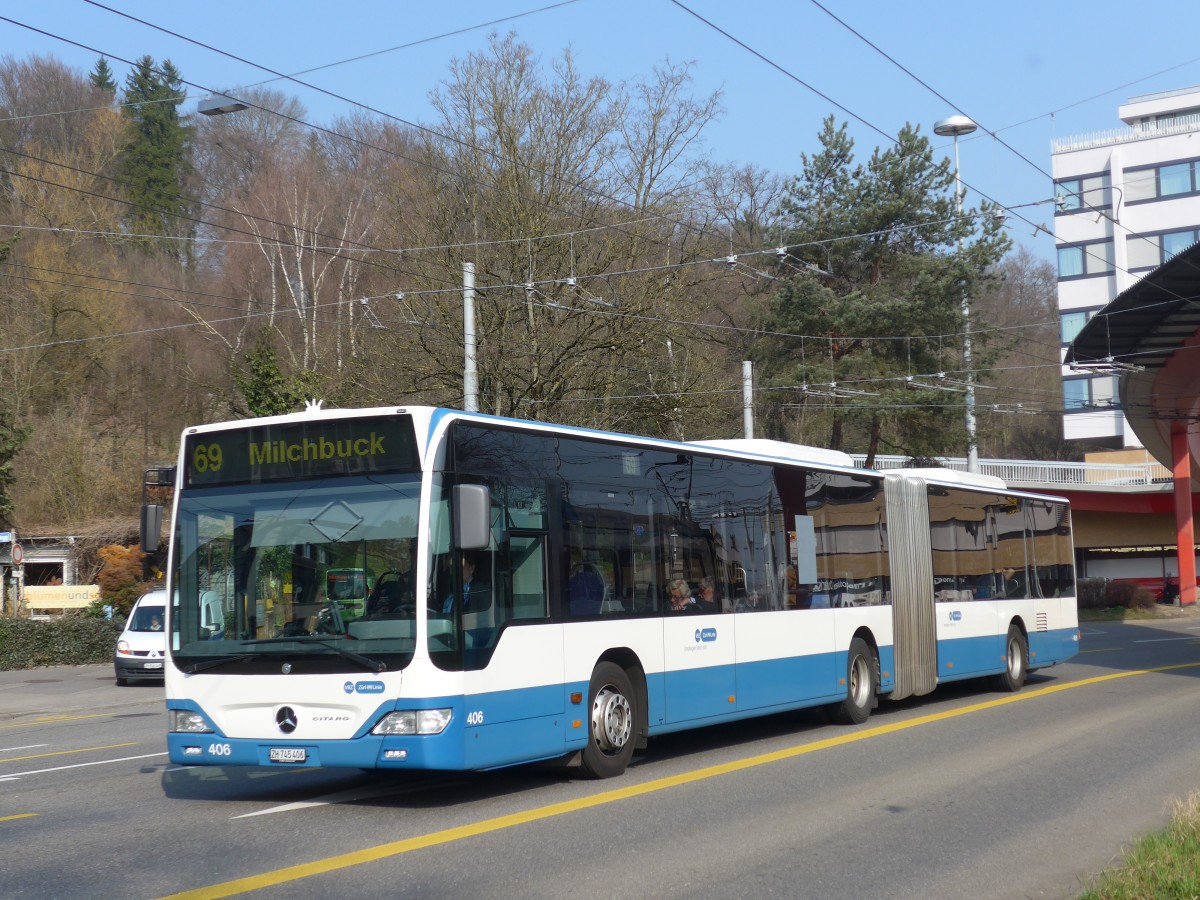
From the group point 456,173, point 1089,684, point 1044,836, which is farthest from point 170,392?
point 1044,836

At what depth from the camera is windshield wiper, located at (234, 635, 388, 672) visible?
9.52 metres

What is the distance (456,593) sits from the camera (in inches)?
381

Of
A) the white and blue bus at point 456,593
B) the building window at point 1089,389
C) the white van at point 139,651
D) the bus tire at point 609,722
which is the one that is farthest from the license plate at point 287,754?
the building window at point 1089,389

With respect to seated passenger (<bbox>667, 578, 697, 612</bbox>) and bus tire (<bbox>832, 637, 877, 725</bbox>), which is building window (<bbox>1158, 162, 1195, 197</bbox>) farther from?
seated passenger (<bbox>667, 578, 697, 612</bbox>)

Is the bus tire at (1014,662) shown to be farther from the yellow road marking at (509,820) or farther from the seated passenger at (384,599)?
the seated passenger at (384,599)

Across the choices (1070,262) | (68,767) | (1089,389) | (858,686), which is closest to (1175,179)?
(1070,262)

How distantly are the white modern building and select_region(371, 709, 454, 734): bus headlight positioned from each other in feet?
226

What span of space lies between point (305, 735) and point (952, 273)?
114 ft

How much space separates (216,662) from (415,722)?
170cm

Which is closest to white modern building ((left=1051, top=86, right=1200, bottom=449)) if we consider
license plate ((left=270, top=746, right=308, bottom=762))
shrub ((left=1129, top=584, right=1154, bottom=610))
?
shrub ((left=1129, top=584, right=1154, bottom=610))

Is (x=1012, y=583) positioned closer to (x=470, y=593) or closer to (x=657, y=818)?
(x=657, y=818)

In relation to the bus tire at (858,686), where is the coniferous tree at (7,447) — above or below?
above

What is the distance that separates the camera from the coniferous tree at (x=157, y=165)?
5369cm

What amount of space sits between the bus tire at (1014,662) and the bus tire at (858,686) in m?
4.44
